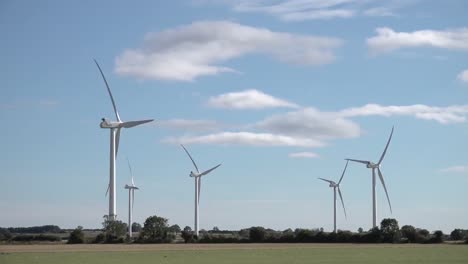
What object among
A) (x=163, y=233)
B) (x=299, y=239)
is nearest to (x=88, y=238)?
(x=163, y=233)

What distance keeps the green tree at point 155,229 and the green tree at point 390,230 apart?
128 feet

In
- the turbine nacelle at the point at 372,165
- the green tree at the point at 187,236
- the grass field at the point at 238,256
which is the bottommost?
the grass field at the point at 238,256

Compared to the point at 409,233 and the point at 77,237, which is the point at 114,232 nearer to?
the point at 77,237

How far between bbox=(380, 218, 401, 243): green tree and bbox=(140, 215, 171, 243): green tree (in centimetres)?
3907

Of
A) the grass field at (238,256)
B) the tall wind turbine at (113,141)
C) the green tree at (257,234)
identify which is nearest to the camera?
the grass field at (238,256)

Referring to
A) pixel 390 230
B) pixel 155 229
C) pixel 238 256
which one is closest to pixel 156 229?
pixel 155 229

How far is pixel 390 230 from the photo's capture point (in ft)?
455

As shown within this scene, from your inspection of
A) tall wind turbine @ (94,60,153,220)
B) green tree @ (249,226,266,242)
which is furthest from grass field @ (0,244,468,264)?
green tree @ (249,226,266,242)

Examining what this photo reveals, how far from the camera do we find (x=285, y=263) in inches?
2215

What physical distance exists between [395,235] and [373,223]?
685 cm

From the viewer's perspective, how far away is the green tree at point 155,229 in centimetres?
14900

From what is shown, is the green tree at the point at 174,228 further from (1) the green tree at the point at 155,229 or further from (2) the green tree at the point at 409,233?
(2) the green tree at the point at 409,233

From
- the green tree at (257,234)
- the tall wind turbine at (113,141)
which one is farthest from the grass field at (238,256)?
the green tree at (257,234)

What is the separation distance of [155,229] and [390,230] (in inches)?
1731
